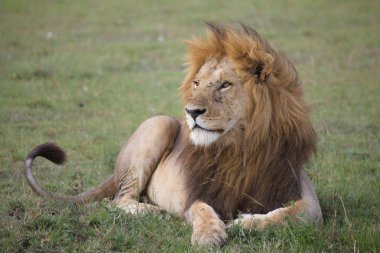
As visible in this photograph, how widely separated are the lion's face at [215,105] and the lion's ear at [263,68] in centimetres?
11

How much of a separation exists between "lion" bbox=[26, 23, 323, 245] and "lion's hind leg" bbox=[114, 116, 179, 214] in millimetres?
416

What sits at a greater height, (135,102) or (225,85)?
(225,85)

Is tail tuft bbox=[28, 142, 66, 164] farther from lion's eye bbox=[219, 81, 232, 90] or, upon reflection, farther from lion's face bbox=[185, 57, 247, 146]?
lion's eye bbox=[219, 81, 232, 90]

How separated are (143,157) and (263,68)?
1158mm

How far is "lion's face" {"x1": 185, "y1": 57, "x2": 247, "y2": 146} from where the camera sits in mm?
3664

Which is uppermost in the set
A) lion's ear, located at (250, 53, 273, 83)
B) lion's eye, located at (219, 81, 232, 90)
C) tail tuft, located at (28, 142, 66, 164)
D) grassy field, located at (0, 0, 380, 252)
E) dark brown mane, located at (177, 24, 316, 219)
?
lion's ear, located at (250, 53, 273, 83)

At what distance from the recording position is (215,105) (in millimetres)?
3713

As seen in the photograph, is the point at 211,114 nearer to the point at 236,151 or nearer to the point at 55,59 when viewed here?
the point at 236,151

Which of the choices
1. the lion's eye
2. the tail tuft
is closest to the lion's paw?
the lion's eye

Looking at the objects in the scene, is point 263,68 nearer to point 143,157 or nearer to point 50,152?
point 143,157

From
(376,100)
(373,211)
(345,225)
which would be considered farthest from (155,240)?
(376,100)

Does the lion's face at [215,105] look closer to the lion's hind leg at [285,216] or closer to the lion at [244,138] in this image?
the lion at [244,138]

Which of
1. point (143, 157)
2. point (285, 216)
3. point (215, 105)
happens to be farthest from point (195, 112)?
point (143, 157)

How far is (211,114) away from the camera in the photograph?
367 cm
